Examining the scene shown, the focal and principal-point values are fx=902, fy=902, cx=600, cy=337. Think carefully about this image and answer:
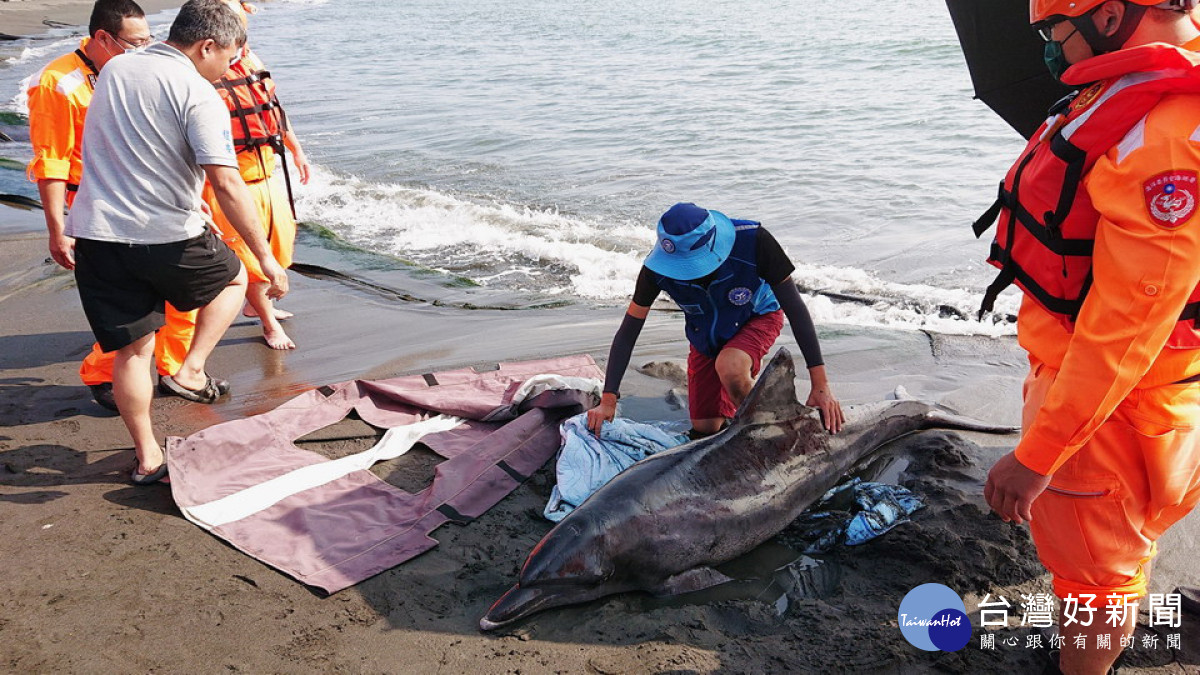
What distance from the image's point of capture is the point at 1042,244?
9.26 feet

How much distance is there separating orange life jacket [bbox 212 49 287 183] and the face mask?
16.3 ft

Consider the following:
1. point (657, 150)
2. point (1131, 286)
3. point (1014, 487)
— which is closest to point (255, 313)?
point (1014, 487)

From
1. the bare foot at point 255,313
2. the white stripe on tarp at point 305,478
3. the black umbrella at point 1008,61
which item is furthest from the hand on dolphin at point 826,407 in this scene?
the bare foot at point 255,313

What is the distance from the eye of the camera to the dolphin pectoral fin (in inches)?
158

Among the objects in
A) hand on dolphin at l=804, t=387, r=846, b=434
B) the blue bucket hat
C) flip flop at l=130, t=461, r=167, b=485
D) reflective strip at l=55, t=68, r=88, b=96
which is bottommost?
flip flop at l=130, t=461, r=167, b=485

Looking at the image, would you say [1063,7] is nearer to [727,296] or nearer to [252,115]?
[727,296]

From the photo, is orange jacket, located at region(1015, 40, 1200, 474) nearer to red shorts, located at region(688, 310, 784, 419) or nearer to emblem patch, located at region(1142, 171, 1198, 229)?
emblem patch, located at region(1142, 171, 1198, 229)

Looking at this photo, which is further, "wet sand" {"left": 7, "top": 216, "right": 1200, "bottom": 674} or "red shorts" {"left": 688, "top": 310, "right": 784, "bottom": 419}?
"red shorts" {"left": 688, "top": 310, "right": 784, "bottom": 419}

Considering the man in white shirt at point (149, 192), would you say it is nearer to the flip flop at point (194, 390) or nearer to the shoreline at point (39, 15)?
the flip flop at point (194, 390)

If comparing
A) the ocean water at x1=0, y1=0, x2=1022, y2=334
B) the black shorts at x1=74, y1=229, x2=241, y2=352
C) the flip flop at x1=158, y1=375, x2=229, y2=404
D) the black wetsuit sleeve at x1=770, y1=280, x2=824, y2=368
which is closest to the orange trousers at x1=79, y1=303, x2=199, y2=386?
the flip flop at x1=158, y1=375, x2=229, y2=404

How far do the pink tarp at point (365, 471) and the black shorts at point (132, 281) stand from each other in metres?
0.66

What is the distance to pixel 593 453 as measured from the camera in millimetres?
4832

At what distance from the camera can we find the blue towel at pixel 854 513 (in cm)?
427

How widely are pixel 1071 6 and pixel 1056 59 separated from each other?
0.90 feet
